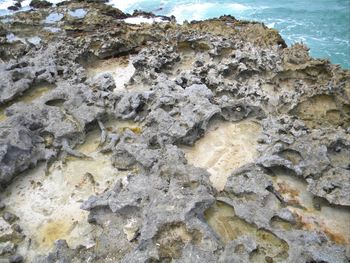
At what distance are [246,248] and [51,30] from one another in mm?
16649

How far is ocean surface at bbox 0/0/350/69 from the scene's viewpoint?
70.7 ft

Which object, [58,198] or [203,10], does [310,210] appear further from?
[203,10]

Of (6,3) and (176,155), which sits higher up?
(176,155)

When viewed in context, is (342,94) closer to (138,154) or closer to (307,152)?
(307,152)

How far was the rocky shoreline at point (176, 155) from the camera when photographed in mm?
6648

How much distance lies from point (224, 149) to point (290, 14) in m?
19.5

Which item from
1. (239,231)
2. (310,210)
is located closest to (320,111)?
(310,210)

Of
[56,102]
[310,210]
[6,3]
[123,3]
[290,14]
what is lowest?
[6,3]

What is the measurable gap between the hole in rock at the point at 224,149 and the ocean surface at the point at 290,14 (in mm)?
12439

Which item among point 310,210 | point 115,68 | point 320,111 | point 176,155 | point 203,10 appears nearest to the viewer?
point 310,210

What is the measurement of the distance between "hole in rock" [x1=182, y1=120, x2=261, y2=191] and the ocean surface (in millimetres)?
12439

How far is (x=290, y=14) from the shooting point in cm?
2566

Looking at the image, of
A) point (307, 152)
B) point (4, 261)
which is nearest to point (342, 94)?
point (307, 152)

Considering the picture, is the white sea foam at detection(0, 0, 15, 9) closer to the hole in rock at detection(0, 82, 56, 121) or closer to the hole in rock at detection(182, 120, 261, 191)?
the hole in rock at detection(0, 82, 56, 121)
